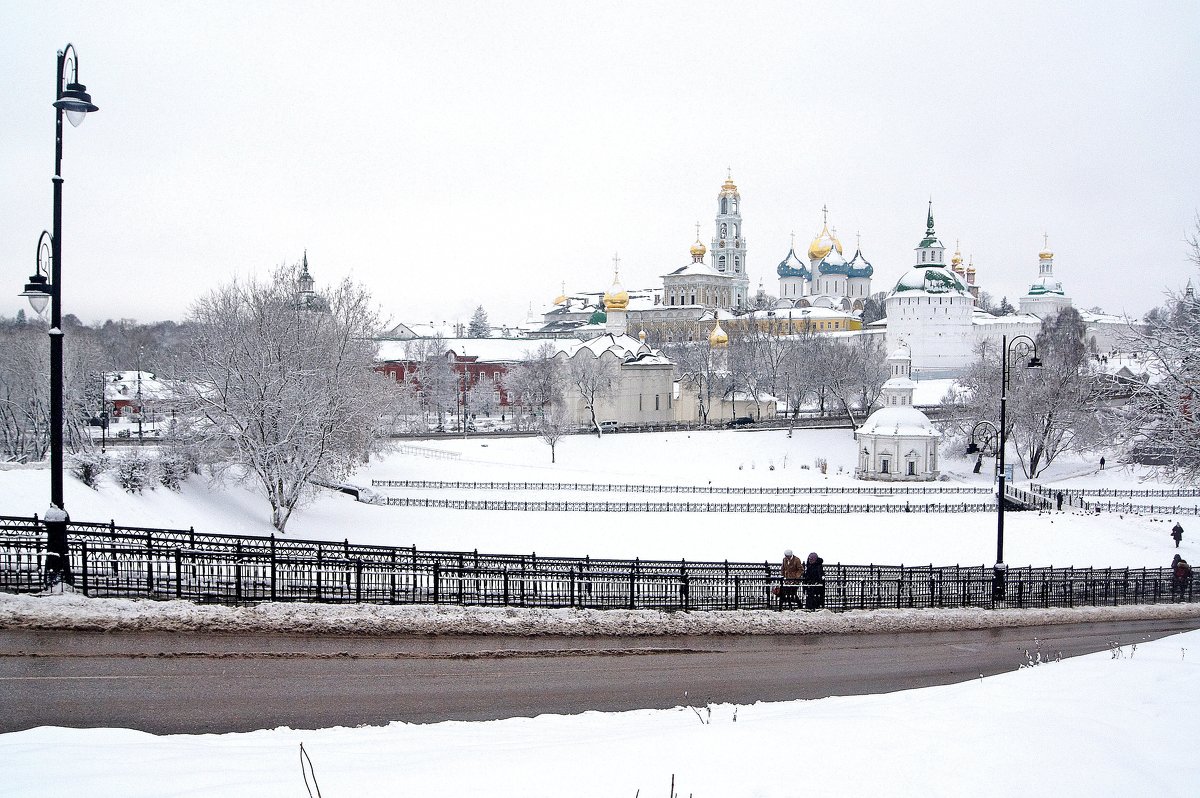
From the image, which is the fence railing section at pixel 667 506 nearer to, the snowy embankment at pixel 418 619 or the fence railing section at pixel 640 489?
the fence railing section at pixel 640 489

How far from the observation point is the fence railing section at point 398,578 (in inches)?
528

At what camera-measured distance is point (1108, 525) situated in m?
38.5

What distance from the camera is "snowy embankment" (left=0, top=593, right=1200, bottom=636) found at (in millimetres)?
12023

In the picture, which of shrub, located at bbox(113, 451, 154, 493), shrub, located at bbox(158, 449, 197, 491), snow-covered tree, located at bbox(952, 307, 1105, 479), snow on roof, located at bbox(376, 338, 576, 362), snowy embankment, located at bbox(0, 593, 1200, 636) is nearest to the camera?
snowy embankment, located at bbox(0, 593, 1200, 636)

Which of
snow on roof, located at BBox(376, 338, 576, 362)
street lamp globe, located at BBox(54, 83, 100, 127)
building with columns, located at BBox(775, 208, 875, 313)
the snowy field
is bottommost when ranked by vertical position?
the snowy field

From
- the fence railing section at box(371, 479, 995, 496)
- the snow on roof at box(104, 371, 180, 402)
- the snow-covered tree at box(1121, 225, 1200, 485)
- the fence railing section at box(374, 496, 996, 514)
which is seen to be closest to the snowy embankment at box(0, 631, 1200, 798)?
the snow-covered tree at box(1121, 225, 1200, 485)

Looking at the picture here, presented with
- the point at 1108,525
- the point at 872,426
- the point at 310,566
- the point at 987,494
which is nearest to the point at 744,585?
the point at 310,566

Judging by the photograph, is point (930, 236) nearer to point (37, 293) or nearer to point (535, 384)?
point (535, 384)

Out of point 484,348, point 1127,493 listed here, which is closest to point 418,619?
point 1127,493

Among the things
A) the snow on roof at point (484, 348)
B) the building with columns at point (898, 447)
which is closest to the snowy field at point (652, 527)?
the building with columns at point (898, 447)

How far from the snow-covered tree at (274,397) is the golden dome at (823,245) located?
12927cm

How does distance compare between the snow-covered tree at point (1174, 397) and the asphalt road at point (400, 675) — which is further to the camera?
the snow-covered tree at point (1174, 397)

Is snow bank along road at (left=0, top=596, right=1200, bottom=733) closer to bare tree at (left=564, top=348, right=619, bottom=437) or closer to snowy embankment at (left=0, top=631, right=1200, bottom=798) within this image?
snowy embankment at (left=0, top=631, right=1200, bottom=798)

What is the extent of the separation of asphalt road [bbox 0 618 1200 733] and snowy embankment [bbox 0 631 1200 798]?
1095 mm
